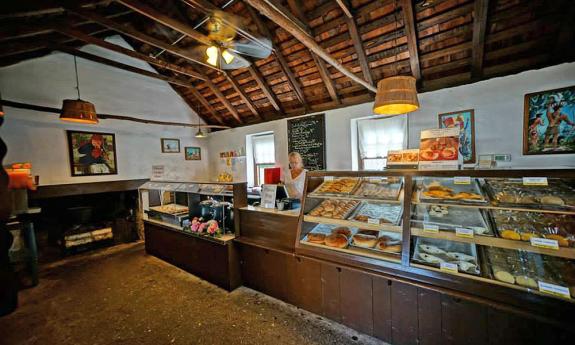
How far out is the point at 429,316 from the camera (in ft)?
6.04

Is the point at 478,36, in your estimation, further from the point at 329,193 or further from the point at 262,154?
the point at 262,154

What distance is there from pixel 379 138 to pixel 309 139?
1.53 meters

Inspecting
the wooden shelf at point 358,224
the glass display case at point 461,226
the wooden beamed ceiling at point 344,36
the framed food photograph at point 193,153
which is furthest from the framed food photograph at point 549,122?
the framed food photograph at point 193,153

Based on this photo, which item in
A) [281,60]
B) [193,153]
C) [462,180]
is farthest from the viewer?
[193,153]

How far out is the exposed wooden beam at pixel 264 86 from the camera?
4.87 m

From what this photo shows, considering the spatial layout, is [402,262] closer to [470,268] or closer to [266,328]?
[470,268]

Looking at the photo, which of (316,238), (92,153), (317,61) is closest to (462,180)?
(316,238)

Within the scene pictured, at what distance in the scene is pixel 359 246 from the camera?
2172 millimetres

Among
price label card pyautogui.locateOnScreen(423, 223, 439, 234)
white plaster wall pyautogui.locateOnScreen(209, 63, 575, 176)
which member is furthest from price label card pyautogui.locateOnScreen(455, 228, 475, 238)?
white plaster wall pyautogui.locateOnScreen(209, 63, 575, 176)

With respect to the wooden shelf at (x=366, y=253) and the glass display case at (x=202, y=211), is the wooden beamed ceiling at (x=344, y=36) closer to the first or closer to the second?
the glass display case at (x=202, y=211)

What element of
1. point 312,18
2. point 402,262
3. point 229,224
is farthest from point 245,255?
point 312,18

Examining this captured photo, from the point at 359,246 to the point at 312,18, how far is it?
3509 mm

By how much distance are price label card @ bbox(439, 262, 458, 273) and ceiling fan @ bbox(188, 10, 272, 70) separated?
2.61 metres

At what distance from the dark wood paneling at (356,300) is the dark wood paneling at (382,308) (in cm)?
4
